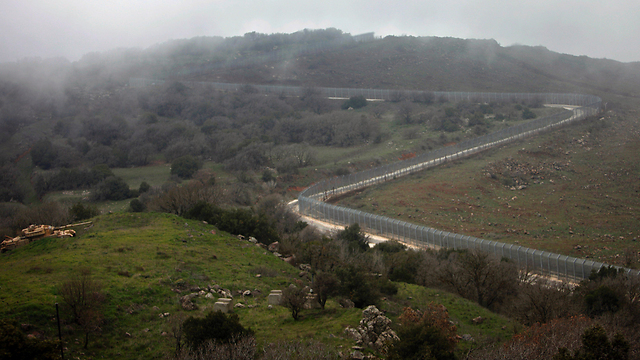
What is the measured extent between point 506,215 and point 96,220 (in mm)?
32170

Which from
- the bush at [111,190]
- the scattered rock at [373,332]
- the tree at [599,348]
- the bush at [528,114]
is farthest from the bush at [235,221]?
the bush at [528,114]

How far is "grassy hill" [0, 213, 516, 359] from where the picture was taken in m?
14.0

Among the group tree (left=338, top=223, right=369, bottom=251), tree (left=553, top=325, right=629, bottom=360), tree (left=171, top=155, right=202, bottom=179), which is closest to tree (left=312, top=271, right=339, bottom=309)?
tree (left=553, top=325, right=629, bottom=360)

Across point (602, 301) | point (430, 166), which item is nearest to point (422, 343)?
point (602, 301)

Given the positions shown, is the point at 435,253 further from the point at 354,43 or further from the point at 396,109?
the point at 354,43

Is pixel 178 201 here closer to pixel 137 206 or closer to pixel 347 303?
pixel 137 206

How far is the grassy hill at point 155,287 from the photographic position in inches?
551

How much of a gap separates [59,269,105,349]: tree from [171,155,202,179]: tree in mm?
42506

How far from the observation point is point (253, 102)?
90375 millimetres

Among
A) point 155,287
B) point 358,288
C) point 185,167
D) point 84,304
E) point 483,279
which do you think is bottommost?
point 185,167

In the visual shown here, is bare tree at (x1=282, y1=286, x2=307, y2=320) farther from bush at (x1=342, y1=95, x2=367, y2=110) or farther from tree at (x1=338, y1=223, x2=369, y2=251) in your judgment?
bush at (x1=342, y1=95, x2=367, y2=110)

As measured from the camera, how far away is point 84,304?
1413 centimetres

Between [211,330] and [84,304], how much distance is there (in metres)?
4.63

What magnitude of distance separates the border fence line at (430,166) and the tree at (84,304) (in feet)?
67.1
